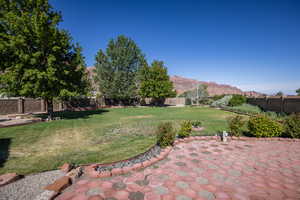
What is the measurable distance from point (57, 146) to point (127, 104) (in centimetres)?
2453

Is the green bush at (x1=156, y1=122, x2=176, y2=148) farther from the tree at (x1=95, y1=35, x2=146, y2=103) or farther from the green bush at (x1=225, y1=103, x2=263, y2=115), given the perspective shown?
the tree at (x1=95, y1=35, x2=146, y2=103)

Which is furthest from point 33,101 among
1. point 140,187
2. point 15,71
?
point 140,187

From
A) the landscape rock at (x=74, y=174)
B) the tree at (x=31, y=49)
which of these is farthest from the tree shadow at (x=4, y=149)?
the tree at (x=31, y=49)

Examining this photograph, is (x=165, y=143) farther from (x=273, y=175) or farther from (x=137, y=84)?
(x=137, y=84)

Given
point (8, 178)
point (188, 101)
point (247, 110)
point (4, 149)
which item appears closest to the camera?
point (8, 178)

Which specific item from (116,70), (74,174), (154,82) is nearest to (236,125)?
(74,174)

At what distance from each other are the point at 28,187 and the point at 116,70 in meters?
23.5

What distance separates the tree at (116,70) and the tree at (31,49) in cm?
1480

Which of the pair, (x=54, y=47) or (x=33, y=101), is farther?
(x=33, y=101)

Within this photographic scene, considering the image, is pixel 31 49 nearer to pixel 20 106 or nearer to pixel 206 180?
pixel 20 106

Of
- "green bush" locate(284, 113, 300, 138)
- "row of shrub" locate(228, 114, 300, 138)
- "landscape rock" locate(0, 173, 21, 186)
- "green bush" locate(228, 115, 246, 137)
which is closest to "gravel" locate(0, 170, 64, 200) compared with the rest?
"landscape rock" locate(0, 173, 21, 186)

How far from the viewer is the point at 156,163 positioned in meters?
3.40

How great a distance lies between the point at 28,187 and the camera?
7.92 ft

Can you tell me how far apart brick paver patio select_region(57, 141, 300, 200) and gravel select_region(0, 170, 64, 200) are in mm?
529
